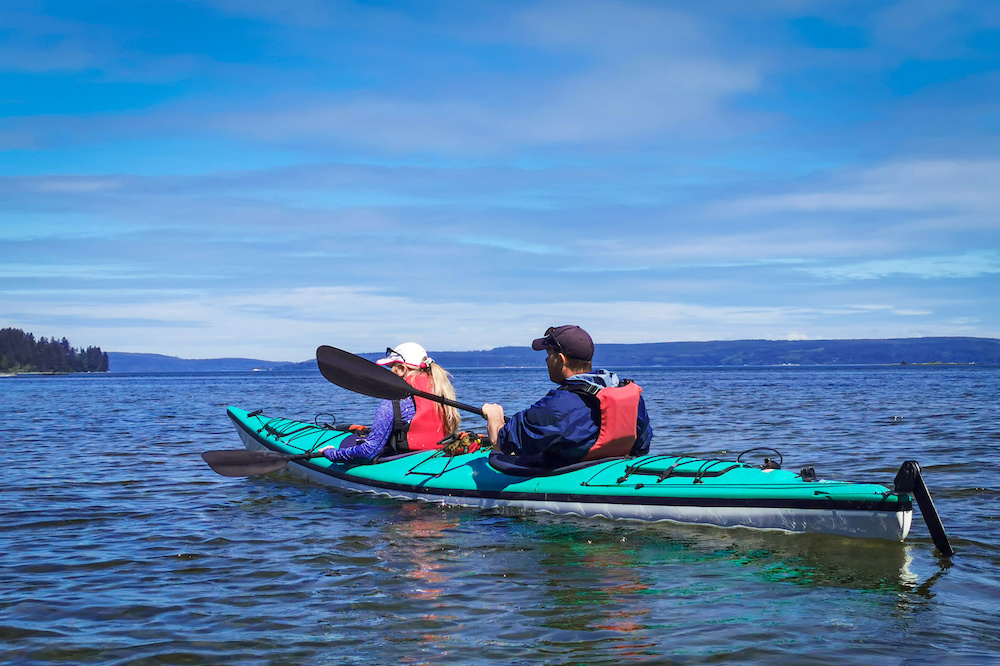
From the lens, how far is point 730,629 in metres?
4.38

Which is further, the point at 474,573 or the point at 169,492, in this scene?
the point at 169,492

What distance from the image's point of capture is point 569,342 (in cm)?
723

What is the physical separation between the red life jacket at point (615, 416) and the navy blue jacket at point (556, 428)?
60 mm

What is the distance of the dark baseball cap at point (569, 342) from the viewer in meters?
7.22

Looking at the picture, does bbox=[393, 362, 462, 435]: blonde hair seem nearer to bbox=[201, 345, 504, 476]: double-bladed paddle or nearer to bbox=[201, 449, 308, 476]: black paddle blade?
bbox=[201, 345, 504, 476]: double-bladed paddle

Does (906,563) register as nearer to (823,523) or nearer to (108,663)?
(823,523)

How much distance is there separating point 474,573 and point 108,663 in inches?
99.0

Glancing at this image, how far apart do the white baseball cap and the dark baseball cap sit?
1.90 metres

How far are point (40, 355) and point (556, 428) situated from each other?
538 feet

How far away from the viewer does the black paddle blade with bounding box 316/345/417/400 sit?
8.48m

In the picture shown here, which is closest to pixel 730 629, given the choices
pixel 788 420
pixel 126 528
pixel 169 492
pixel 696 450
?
pixel 126 528

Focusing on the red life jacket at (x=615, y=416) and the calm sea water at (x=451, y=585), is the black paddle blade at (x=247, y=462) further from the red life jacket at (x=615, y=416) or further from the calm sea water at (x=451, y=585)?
the red life jacket at (x=615, y=416)

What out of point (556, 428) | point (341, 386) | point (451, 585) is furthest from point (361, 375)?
point (451, 585)

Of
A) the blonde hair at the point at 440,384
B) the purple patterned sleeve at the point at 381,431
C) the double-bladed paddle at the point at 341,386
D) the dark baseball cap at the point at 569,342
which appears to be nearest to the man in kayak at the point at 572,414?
the dark baseball cap at the point at 569,342
